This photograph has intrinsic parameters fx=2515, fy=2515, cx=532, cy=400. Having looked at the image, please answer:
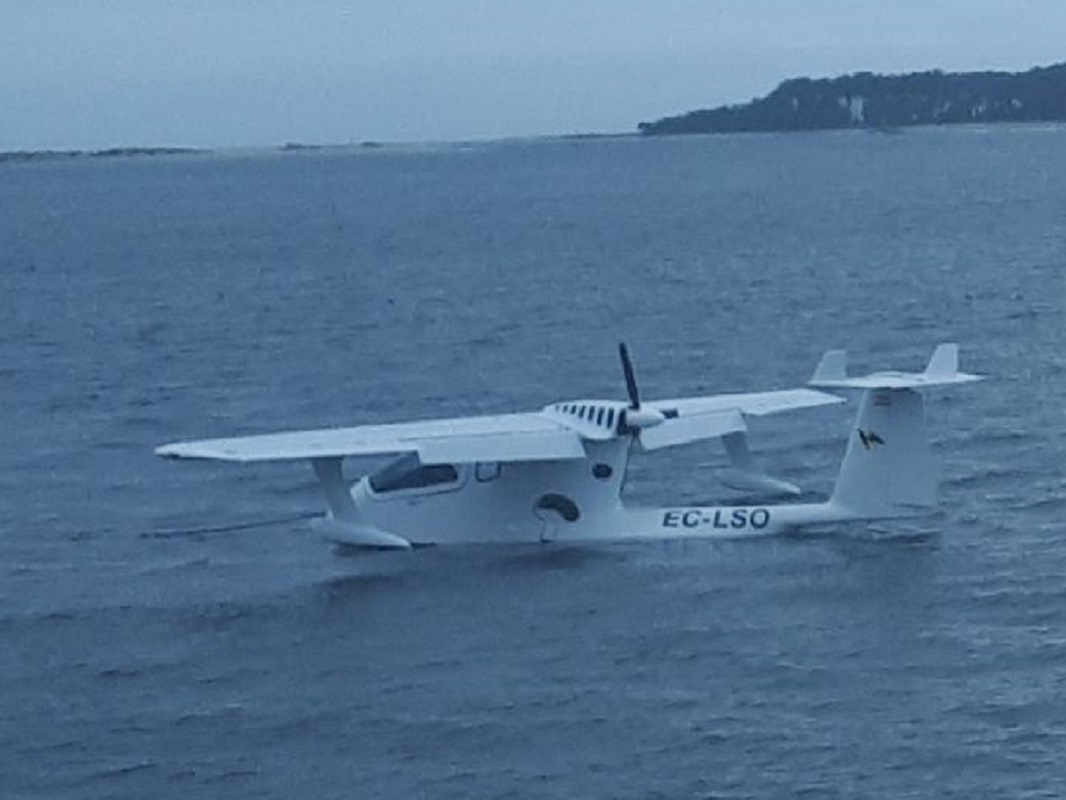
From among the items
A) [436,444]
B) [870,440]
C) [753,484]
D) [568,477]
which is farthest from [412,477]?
[870,440]

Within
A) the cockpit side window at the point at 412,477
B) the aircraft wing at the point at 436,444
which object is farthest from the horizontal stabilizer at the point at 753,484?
the cockpit side window at the point at 412,477

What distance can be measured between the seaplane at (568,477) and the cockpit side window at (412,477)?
0.04 ft

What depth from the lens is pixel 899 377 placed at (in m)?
31.8

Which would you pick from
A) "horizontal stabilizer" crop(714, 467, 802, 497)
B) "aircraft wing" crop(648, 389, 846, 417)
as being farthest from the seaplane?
"horizontal stabilizer" crop(714, 467, 802, 497)

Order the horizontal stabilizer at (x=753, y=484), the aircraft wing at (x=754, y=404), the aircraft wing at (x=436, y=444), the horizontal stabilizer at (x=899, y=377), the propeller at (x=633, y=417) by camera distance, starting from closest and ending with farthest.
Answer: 1. the aircraft wing at (x=436, y=444)
2. the horizontal stabilizer at (x=899, y=377)
3. the propeller at (x=633, y=417)
4. the aircraft wing at (x=754, y=404)
5. the horizontal stabilizer at (x=753, y=484)

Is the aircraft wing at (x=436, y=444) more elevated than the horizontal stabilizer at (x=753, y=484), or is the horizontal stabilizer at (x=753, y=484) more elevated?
the aircraft wing at (x=436, y=444)

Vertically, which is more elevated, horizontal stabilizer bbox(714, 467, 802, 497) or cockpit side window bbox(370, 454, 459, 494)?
cockpit side window bbox(370, 454, 459, 494)

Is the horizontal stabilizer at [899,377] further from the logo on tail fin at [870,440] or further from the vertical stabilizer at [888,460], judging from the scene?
the logo on tail fin at [870,440]

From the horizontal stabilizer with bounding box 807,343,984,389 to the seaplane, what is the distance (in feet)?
0.08

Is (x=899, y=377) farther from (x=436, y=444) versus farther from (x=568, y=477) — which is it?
(x=436, y=444)

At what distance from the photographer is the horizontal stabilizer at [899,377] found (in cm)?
3130

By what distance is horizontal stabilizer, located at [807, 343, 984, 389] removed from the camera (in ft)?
103

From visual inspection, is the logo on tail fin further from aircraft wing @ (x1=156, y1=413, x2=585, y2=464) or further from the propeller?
aircraft wing @ (x1=156, y1=413, x2=585, y2=464)

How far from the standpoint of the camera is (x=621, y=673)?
26.8 metres
